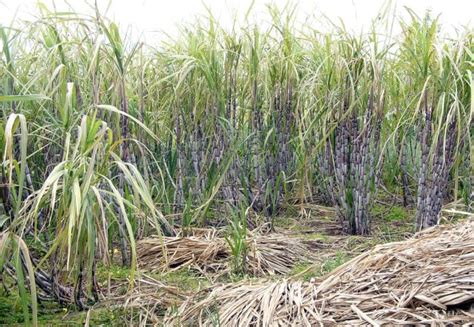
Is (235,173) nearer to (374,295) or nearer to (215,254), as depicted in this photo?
(215,254)

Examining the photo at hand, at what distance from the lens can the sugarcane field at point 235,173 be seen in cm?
179

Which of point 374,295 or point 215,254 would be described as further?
point 215,254

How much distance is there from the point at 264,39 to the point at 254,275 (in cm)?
123

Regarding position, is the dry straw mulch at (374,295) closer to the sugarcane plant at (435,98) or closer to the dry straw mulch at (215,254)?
the dry straw mulch at (215,254)

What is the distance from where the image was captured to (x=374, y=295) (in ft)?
5.78

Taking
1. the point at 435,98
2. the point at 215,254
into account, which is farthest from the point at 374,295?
the point at 435,98

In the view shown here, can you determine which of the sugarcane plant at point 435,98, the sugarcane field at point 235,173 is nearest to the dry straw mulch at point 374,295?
the sugarcane field at point 235,173

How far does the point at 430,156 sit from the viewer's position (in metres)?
2.85

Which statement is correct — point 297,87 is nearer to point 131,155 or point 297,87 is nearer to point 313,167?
point 313,167

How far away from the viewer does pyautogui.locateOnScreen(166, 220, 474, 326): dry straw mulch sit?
1.62 metres

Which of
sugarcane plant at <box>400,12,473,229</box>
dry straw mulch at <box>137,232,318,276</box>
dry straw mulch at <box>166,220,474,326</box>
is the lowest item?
dry straw mulch at <box>137,232,318,276</box>

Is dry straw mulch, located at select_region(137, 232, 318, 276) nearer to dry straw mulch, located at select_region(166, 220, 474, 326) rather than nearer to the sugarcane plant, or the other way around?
dry straw mulch, located at select_region(166, 220, 474, 326)

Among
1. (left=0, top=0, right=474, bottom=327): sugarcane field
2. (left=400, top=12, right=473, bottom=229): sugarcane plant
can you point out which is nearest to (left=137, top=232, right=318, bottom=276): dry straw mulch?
(left=0, top=0, right=474, bottom=327): sugarcane field

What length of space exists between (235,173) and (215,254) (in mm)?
746
